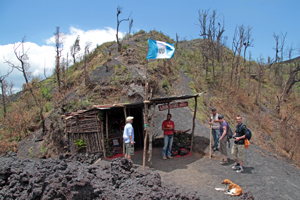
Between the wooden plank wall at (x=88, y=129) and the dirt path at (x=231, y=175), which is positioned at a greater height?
the wooden plank wall at (x=88, y=129)

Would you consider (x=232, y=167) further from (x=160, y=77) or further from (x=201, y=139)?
(x=160, y=77)

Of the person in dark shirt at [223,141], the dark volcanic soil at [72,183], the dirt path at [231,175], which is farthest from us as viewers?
the person in dark shirt at [223,141]

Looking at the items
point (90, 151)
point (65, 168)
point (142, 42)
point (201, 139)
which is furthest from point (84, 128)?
point (142, 42)

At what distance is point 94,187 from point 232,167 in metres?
4.98

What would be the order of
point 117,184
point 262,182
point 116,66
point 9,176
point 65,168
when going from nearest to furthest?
point 9,176 → point 65,168 → point 117,184 → point 262,182 → point 116,66

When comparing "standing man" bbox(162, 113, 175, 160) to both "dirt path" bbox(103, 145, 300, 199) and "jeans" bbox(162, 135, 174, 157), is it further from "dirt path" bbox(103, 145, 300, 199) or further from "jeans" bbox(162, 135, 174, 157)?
"dirt path" bbox(103, 145, 300, 199)

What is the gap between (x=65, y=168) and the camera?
4949mm

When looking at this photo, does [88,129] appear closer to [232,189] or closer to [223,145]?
[223,145]

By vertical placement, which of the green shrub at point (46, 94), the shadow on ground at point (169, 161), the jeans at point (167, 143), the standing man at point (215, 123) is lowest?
the shadow on ground at point (169, 161)

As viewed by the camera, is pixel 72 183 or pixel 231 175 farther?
pixel 231 175

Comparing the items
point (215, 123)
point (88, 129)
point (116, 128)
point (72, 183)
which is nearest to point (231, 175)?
point (215, 123)

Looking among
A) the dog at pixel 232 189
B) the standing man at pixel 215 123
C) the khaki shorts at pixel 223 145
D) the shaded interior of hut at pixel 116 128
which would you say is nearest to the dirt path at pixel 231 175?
the dog at pixel 232 189

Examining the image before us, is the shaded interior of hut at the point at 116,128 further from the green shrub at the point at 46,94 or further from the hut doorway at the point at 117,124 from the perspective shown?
the green shrub at the point at 46,94

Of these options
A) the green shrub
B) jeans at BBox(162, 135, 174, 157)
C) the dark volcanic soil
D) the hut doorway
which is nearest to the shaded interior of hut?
Result: the hut doorway
